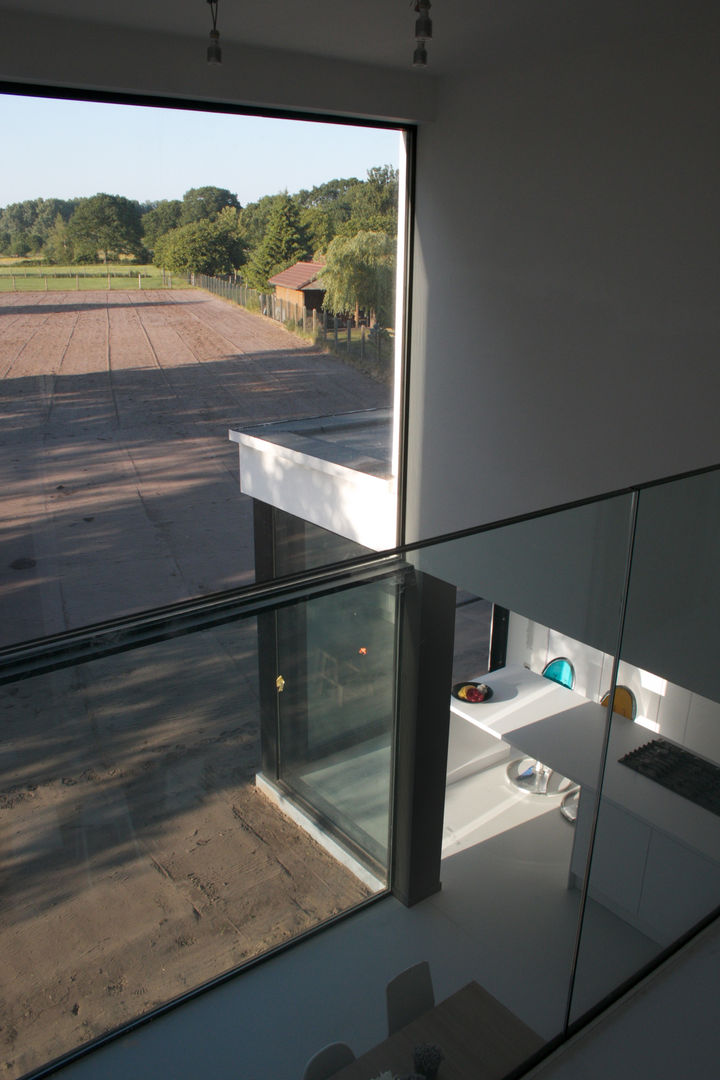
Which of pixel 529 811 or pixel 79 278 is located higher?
pixel 79 278

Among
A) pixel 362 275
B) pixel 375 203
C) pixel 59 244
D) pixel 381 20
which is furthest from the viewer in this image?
pixel 362 275

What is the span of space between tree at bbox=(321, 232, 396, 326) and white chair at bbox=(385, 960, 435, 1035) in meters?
3.79

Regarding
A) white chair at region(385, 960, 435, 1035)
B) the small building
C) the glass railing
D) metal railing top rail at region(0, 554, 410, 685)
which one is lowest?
white chair at region(385, 960, 435, 1035)

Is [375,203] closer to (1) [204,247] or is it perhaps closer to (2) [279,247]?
(2) [279,247]

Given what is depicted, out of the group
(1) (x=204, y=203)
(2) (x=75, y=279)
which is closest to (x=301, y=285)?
(1) (x=204, y=203)

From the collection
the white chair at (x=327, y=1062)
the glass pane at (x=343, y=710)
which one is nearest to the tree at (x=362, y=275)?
the glass pane at (x=343, y=710)

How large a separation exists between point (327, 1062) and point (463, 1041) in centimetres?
32

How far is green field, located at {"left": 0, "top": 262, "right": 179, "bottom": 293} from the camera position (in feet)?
14.0

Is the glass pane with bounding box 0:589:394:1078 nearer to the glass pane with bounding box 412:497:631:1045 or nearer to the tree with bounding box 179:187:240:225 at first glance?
the glass pane with bounding box 412:497:631:1045

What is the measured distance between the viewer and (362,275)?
477cm

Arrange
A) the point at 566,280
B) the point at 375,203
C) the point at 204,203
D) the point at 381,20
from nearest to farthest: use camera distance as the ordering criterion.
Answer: the point at 381,20 → the point at 566,280 → the point at 204,203 → the point at 375,203

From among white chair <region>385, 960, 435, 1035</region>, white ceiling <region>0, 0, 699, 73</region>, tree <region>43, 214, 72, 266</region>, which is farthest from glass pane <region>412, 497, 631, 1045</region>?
tree <region>43, 214, 72, 266</region>

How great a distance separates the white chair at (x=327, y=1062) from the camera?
1.41 metres

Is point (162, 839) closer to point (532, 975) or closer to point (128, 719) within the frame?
point (128, 719)
